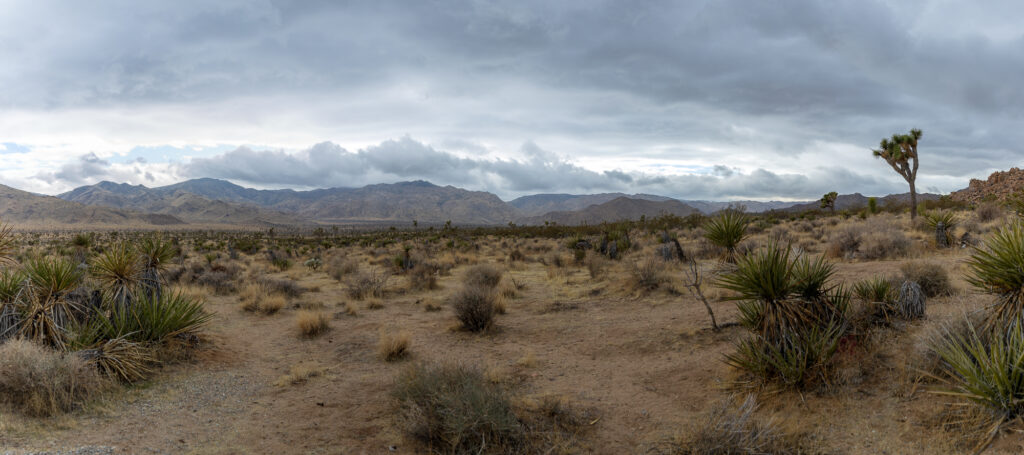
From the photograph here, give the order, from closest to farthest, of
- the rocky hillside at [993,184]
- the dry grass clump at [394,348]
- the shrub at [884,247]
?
the dry grass clump at [394,348], the shrub at [884,247], the rocky hillside at [993,184]

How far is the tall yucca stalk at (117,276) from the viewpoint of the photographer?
8.24m

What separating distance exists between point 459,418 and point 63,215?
618 feet

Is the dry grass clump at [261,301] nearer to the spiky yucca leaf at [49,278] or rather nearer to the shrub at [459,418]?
the spiky yucca leaf at [49,278]

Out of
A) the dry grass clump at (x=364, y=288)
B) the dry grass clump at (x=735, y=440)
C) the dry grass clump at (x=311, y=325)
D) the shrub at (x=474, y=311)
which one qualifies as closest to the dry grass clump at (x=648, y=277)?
the shrub at (x=474, y=311)

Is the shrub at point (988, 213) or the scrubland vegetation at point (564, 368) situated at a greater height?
the shrub at point (988, 213)

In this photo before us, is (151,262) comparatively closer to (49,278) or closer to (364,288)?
(49,278)

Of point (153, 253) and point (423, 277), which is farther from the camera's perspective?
point (423, 277)

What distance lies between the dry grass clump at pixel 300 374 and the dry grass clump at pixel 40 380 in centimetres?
243

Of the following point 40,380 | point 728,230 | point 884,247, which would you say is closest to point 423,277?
point 728,230

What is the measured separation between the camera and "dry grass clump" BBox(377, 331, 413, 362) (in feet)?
30.9

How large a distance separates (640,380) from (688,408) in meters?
1.35

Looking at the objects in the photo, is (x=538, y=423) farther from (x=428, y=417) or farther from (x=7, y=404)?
(x=7, y=404)

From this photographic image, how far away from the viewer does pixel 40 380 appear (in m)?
5.97

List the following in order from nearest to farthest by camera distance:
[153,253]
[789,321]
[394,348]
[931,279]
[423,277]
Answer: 1. [789,321]
2. [931,279]
3. [394,348]
4. [153,253]
5. [423,277]
